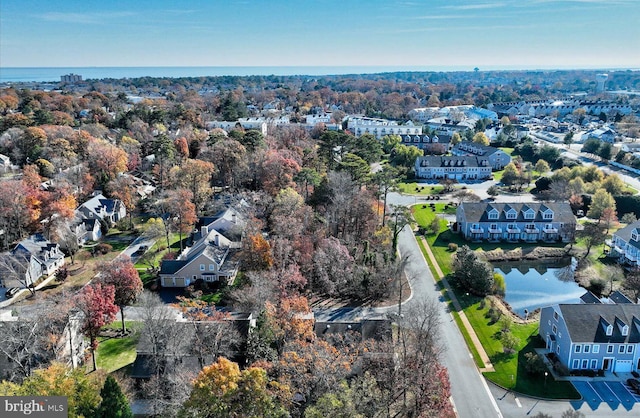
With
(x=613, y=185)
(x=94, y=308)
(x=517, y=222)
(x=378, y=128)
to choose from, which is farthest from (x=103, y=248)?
(x=378, y=128)

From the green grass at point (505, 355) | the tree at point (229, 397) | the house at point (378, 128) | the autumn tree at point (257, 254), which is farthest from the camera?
the house at point (378, 128)

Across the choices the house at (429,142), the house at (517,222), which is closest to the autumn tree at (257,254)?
the house at (517,222)

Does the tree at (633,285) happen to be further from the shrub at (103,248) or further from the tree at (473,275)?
the shrub at (103,248)

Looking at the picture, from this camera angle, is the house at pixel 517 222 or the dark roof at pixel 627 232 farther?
the house at pixel 517 222

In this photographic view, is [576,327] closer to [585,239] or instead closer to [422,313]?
[422,313]

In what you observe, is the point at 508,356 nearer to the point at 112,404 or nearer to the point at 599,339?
the point at 599,339

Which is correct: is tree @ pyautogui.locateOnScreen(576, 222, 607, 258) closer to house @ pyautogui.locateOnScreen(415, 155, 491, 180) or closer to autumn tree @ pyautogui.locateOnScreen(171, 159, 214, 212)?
house @ pyautogui.locateOnScreen(415, 155, 491, 180)
